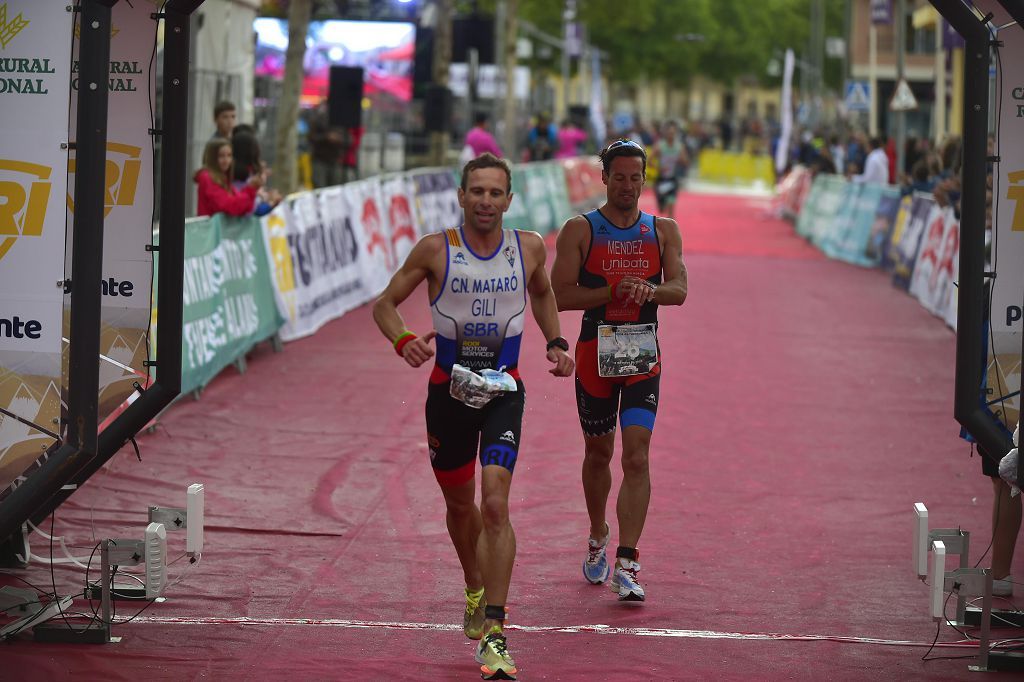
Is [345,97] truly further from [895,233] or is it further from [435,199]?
[895,233]

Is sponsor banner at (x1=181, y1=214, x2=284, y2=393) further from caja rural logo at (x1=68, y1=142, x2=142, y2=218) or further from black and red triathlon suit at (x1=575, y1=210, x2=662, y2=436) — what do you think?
black and red triathlon suit at (x1=575, y1=210, x2=662, y2=436)

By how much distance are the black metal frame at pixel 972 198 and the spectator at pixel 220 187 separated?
786 cm

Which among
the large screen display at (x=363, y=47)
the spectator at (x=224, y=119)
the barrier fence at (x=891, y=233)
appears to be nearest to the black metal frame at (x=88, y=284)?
the barrier fence at (x=891, y=233)

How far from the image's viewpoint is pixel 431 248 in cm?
652

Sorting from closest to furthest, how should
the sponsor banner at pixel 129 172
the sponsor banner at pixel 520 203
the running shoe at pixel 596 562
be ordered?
the sponsor banner at pixel 129 172, the running shoe at pixel 596 562, the sponsor banner at pixel 520 203

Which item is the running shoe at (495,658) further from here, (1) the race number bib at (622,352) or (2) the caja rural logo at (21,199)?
(2) the caja rural logo at (21,199)

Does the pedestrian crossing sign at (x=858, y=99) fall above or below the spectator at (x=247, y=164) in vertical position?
above

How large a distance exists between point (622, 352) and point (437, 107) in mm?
25032

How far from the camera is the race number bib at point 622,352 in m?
7.48

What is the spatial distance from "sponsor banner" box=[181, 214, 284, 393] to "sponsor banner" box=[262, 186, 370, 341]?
1.42 ft

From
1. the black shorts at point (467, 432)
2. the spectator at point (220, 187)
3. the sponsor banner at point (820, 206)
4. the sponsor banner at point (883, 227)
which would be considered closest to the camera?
the black shorts at point (467, 432)

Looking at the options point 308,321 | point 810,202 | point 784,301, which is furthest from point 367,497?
point 810,202

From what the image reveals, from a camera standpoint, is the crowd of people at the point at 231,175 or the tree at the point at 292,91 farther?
the tree at the point at 292,91

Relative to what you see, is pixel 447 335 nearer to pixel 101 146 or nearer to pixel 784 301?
pixel 101 146
